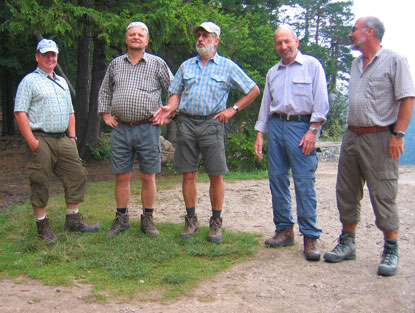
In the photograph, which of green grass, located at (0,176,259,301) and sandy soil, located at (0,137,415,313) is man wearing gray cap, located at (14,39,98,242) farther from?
sandy soil, located at (0,137,415,313)

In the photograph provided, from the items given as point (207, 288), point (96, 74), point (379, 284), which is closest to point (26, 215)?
point (207, 288)

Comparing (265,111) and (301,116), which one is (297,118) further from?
(265,111)

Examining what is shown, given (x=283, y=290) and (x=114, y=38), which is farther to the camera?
(x=114, y=38)

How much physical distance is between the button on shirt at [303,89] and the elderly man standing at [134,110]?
1297 millimetres

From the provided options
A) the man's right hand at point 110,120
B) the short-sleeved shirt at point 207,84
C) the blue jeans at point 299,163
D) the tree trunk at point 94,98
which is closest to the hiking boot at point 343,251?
the blue jeans at point 299,163

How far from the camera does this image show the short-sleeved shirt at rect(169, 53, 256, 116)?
4.25m

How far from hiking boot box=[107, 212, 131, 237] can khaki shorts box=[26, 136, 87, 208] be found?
0.47 meters

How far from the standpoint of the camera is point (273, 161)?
4160 mm

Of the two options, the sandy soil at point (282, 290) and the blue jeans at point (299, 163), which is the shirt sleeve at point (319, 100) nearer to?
the blue jeans at point (299, 163)

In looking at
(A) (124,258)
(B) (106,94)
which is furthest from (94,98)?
(A) (124,258)

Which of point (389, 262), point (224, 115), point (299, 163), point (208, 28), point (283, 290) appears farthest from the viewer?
point (224, 115)

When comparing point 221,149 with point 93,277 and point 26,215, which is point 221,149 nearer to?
point 93,277

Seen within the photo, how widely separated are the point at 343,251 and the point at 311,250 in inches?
11.5

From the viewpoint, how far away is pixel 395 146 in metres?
3.45
